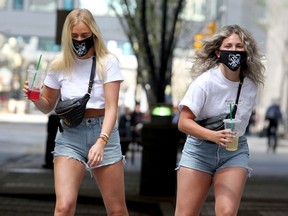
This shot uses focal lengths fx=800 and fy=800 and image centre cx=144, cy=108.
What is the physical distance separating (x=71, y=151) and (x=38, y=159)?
1370 centimetres

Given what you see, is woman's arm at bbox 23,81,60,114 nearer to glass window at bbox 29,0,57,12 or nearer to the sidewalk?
the sidewalk

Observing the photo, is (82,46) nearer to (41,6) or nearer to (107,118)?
(107,118)

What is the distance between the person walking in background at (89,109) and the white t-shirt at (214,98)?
0.49 m

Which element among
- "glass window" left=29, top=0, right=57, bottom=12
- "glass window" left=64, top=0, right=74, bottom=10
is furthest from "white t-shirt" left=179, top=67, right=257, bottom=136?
"glass window" left=29, top=0, right=57, bottom=12

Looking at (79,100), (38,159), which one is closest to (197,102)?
(79,100)

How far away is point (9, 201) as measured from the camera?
10.1 m

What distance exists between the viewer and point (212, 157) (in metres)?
5.09

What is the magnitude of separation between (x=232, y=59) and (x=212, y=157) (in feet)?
2.08

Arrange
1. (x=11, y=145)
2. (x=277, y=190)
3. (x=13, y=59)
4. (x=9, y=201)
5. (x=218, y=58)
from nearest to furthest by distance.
Result: (x=218, y=58) → (x=9, y=201) → (x=277, y=190) → (x=11, y=145) → (x=13, y=59)

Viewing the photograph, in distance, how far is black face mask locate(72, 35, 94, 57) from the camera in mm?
5125

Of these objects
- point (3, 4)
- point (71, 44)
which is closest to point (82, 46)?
point (71, 44)

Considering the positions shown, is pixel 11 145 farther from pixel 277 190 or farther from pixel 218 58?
pixel 218 58

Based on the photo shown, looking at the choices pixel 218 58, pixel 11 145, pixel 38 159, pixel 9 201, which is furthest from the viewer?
pixel 11 145

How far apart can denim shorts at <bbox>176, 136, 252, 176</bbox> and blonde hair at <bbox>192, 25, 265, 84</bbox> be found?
0.43 metres
